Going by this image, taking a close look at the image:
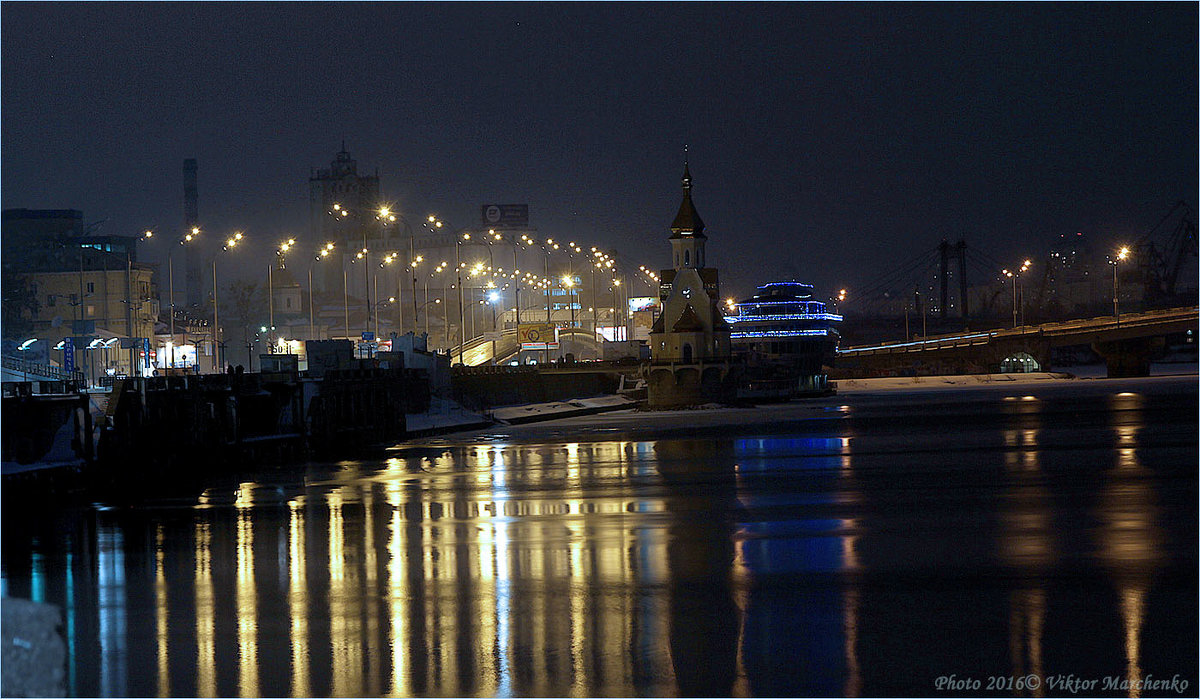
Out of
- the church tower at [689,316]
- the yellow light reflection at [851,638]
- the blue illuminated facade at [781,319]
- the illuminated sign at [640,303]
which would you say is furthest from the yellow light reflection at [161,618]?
the illuminated sign at [640,303]

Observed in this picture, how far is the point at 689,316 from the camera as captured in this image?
339 ft

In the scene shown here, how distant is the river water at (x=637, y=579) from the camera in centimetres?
1480

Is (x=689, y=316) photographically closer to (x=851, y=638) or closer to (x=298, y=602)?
(x=298, y=602)

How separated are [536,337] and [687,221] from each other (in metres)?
16.6

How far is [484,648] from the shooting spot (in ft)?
52.6

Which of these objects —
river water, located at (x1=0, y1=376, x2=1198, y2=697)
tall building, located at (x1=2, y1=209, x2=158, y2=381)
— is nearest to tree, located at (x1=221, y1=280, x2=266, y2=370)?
tall building, located at (x1=2, y1=209, x2=158, y2=381)

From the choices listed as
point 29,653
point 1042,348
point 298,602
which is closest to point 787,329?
point 1042,348

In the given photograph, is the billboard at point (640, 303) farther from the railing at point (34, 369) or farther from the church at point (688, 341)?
the railing at point (34, 369)

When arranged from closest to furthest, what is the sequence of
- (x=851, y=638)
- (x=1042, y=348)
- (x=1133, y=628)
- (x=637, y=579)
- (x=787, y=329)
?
1. (x=851, y=638)
2. (x=1133, y=628)
3. (x=637, y=579)
4. (x=1042, y=348)
5. (x=787, y=329)

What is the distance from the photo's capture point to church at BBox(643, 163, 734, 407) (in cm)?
10019

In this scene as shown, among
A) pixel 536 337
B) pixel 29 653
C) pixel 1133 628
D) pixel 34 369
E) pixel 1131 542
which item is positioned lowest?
pixel 1133 628

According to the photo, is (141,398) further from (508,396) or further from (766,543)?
(508,396)

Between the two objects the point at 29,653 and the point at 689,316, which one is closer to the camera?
the point at 29,653

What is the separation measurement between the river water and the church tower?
191 feet
